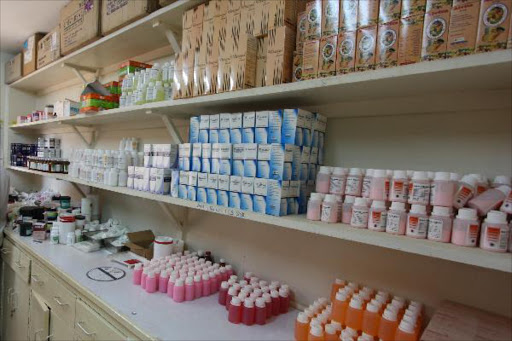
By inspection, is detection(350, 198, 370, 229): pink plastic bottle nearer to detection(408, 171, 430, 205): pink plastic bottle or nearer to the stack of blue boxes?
detection(408, 171, 430, 205): pink plastic bottle

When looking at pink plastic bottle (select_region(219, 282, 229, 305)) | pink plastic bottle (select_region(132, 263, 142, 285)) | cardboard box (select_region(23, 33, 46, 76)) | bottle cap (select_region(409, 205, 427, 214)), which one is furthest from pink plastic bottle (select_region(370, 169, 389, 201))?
cardboard box (select_region(23, 33, 46, 76))

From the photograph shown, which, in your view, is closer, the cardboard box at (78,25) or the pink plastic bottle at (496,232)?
the pink plastic bottle at (496,232)

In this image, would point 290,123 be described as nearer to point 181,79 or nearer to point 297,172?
point 297,172

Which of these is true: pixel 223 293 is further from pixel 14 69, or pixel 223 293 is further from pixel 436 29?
pixel 14 69

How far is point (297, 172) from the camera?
1.12 m

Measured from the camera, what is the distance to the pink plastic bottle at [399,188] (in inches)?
34.7

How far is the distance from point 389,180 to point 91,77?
9.96 feet

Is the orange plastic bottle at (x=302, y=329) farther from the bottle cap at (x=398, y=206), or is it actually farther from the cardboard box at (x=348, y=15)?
the cardboard box at (x=348, y=15)

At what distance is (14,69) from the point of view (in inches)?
143

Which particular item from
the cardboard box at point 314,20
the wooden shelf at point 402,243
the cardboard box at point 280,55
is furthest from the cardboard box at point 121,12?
the wooden shelf at point 402,243

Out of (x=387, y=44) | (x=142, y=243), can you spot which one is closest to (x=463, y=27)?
(x=387, y=44)

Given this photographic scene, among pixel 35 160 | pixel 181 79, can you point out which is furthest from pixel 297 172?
pixel 35 160

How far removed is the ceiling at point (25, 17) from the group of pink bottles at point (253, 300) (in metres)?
2.70

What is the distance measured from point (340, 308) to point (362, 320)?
76 millimetres
